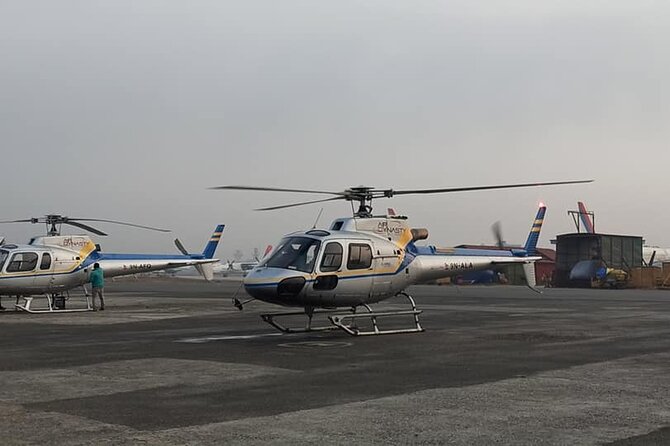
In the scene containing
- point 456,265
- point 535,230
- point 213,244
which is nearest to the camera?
point 456,265

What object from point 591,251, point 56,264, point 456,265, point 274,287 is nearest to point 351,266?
point 274,287

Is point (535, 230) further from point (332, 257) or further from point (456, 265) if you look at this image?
point (332, 257)

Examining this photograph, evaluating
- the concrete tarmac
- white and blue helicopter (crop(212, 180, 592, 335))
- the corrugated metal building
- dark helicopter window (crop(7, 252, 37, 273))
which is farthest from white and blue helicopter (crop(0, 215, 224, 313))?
the corrugated metal building

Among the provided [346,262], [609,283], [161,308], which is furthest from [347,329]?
[609,283]

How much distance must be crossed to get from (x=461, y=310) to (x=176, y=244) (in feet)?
51.9

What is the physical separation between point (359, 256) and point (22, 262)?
13439mm

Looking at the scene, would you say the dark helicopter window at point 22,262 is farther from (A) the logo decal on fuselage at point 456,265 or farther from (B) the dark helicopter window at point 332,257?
(A) the logo decal on fuselage at point 456,265

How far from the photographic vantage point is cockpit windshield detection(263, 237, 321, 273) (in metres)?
16.7

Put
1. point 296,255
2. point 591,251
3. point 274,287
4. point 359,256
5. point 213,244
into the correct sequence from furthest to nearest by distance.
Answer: point 591,251, point 213,244, point 359,256, point 296,255, point 274,287

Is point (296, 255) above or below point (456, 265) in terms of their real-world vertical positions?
above

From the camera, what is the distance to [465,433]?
7559 mm

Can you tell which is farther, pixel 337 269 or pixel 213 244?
pixel 213 244

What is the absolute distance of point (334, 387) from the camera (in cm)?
1043

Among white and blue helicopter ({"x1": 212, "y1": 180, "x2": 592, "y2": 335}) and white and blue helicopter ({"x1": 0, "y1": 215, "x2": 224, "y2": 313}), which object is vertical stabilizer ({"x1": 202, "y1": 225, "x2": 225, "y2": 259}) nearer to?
white and blue helicopter ({"x1": 0, "y1": 215, "x2": 224, "y2": 313})
